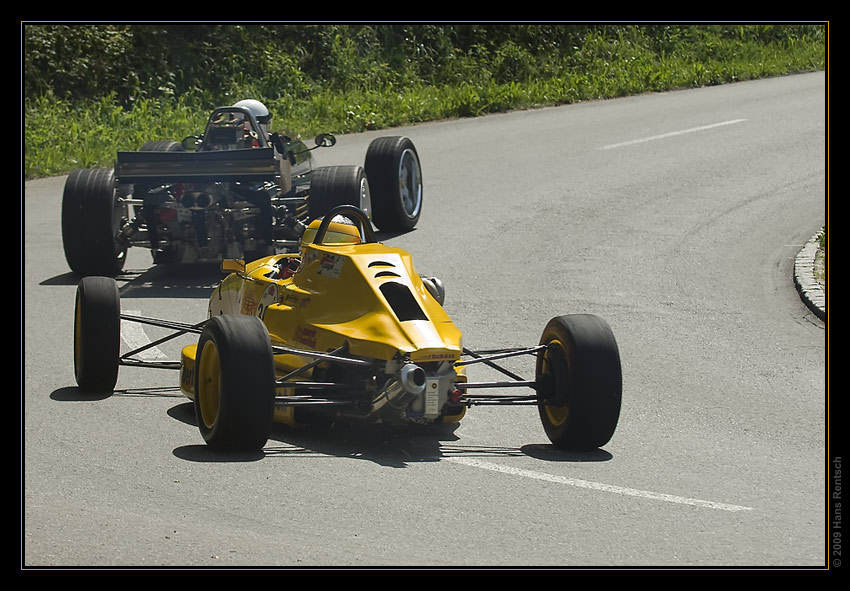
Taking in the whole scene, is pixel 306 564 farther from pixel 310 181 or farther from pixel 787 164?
pixel 787 164

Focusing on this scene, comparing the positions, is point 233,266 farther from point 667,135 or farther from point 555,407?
point 667,135

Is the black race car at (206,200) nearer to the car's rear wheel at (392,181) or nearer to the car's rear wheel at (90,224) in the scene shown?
the car's rear wheel at (90,224)

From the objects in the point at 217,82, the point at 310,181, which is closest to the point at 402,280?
the point at 310,181

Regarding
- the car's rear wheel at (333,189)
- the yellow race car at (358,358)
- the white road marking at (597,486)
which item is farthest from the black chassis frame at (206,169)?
the white road marking at (597,486)

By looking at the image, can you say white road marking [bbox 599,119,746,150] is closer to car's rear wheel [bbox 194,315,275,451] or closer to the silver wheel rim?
the silver wheel rim

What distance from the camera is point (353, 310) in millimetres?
8578

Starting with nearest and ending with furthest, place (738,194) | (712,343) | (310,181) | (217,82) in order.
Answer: (712,343), (310,181), (738,194), (217,82)

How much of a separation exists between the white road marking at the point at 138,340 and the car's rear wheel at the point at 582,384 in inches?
171

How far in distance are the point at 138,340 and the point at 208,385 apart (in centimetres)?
401

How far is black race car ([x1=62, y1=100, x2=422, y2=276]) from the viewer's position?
14398 mm

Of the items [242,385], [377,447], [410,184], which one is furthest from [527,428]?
[410,184]

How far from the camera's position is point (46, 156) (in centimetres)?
2161

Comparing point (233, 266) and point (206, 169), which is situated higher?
point (206, 169)

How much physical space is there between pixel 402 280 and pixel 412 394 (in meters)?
1.14
